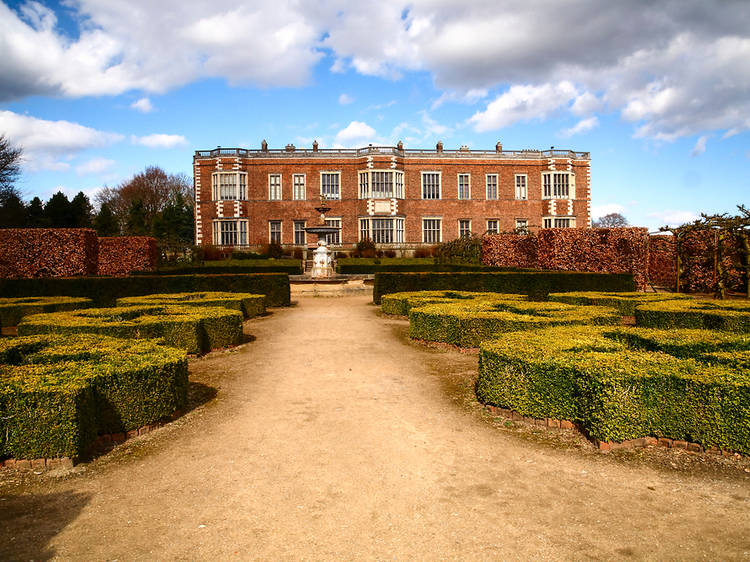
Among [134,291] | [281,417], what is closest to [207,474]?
[281,417]

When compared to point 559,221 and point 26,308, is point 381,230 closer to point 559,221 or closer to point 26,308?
point 559,221

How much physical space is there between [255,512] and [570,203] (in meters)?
41.7

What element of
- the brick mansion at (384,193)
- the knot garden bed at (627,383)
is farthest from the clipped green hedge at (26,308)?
the brick mansion at (384,193)

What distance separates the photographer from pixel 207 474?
4.55 metres

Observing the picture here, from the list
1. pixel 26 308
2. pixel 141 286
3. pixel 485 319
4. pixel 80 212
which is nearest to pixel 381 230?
pixel 141 286

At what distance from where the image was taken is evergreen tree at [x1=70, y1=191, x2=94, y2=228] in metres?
43.8

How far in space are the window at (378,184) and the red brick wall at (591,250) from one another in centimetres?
1660

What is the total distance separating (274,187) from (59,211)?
19188mm

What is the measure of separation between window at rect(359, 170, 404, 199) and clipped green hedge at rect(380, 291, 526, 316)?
1027 inches

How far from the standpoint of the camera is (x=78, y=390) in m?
4.77

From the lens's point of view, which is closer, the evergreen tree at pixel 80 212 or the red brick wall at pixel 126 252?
the red brick wall at pixel 126 252

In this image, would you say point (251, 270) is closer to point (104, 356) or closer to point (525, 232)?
point (525, 232)

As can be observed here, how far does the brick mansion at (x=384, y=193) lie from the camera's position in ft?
130

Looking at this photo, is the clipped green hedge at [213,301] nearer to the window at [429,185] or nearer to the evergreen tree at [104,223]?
the window at [429,185]
